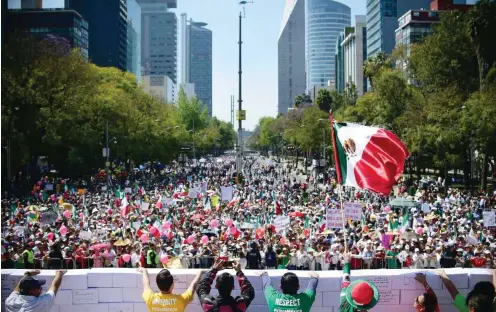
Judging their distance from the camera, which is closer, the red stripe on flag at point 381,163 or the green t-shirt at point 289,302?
the green t-shirt at point 289,302

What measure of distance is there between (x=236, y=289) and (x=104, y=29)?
12889 centimetres

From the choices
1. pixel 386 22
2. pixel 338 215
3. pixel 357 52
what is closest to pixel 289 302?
pixel 338 215

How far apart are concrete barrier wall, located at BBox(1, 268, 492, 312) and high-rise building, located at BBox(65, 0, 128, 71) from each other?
123 meters

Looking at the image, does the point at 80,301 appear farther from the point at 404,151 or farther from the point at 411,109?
the point at 411,109

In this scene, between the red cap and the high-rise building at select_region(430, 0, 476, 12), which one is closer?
the red cap

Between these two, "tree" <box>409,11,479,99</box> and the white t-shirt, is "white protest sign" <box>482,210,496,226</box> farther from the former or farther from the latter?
"tree" <box>409,11,479,99</box>

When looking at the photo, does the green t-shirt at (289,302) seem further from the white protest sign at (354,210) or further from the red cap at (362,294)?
the white protest sign at (354,210)

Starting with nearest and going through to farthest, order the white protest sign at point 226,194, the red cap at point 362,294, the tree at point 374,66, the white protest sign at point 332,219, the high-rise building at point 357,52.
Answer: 1. the red cap at point 362,294
2. the white protest sign at point 332,219
3. the white protest sign at point 226,194
4. the tree at point 374,66
5. the high-rise building at point 357,52

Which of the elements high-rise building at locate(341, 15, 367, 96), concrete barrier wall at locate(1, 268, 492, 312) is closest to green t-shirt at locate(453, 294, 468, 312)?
concrete barrier wall at locate(1, 268, 492, 312)

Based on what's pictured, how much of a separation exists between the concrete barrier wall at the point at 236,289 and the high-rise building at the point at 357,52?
4648 inches

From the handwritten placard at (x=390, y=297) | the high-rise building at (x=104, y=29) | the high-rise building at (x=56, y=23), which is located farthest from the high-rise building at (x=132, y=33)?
the handwritten placard at (x=390, y=297)

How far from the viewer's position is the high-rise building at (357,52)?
425ft

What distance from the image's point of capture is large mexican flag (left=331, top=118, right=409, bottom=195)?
9.03 metres

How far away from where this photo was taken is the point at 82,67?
4972 cm
